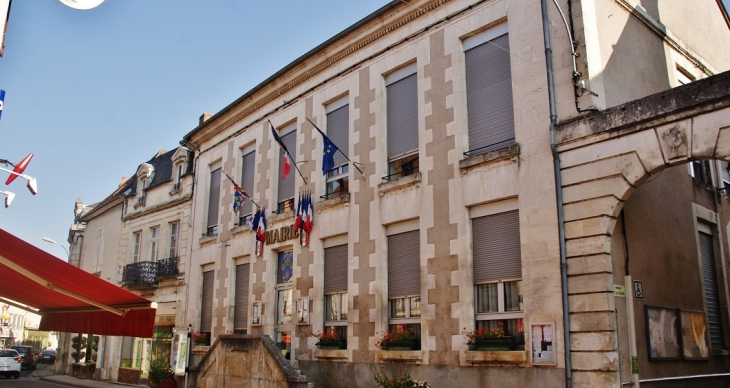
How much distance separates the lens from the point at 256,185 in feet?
63.3

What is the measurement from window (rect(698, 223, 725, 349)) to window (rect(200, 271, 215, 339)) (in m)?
14.2

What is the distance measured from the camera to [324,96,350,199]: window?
16.1 meters

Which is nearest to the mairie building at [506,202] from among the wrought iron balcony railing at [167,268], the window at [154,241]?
the wrought iron balcony railing at [167,268]

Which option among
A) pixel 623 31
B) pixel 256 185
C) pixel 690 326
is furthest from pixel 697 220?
pixel 256 185

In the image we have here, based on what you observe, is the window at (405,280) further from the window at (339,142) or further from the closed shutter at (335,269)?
the window at (339,142)

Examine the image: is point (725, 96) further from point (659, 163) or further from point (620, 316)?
point (620, 316)

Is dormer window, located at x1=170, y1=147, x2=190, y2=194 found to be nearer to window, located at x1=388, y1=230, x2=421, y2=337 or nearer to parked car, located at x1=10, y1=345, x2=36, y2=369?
window, located at x1=388, y1=230, x2=421, y2=337

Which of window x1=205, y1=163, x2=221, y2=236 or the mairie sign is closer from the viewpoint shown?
the mairie sign

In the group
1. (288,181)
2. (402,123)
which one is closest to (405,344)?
(402,123)

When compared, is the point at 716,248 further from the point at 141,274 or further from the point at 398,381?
the point at 141,274

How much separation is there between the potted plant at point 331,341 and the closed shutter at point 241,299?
14.0 feet

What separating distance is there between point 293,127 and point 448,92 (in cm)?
638

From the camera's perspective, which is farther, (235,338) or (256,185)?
(256,185)

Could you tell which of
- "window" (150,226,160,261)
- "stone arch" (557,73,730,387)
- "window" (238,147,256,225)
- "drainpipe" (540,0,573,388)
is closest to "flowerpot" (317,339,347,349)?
"window" (238,147,256,225)
